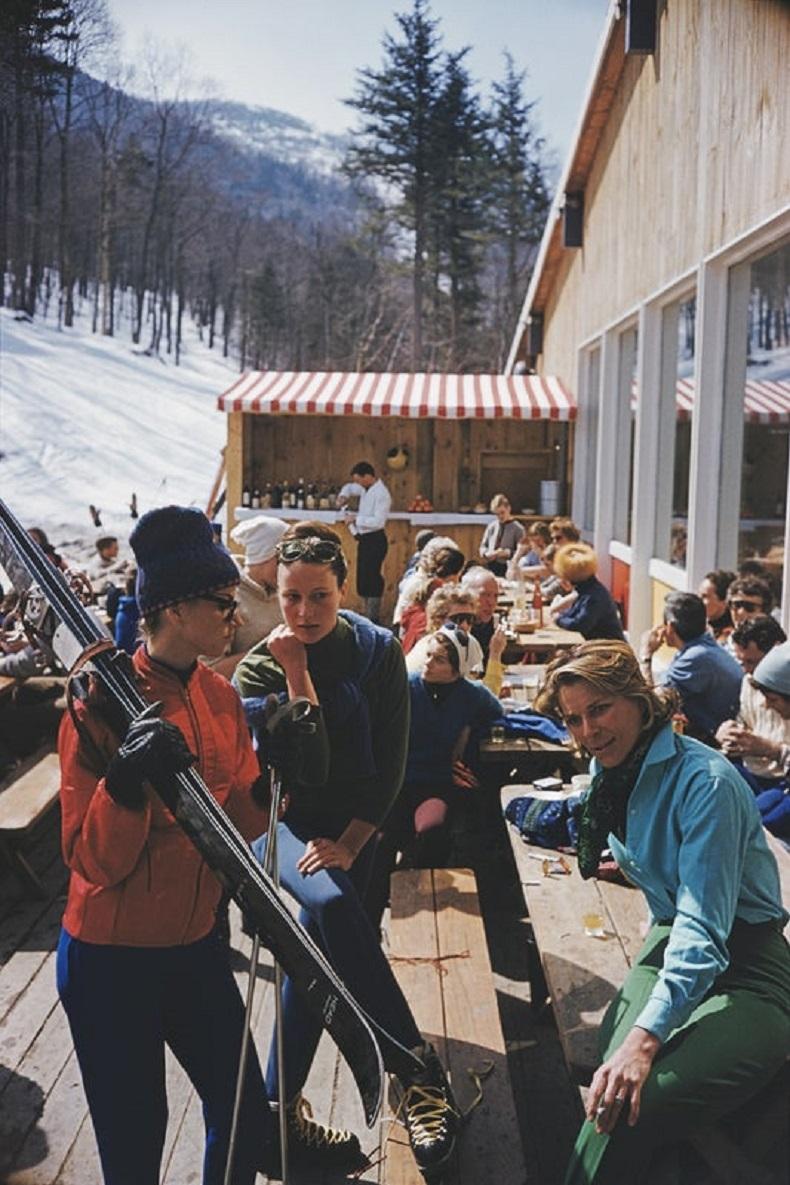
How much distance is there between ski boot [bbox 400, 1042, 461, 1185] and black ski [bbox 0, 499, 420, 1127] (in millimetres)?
786

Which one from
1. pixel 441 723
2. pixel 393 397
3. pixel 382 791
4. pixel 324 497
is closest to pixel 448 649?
pixel 441 723

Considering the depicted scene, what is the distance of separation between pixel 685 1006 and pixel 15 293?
11.0 m

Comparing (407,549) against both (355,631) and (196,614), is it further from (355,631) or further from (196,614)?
(196,614)

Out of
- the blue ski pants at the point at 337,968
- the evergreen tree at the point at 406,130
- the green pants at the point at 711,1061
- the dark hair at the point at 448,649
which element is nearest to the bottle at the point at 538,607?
the dark hair at the point at 448,649

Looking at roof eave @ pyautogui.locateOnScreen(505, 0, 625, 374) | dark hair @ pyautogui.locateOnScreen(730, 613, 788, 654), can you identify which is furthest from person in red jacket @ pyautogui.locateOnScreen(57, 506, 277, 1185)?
roof eave @ pyautogui.locateOnScreen(505, 0, 625, 374)

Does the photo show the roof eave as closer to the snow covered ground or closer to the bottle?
the bottle

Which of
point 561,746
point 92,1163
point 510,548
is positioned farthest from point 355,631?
point 510,548

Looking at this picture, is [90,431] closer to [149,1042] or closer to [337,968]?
[337,968]

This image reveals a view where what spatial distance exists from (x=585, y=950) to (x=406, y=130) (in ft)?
100

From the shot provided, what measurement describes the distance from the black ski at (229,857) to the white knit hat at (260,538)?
2636mm

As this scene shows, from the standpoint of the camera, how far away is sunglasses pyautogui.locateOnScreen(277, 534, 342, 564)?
2.90 meters

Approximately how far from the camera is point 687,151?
7.14 meters

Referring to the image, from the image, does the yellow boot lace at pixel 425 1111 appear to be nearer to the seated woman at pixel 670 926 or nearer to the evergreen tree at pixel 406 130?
the seated woman at pixel 670 926

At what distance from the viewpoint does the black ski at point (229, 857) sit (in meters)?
1.69
